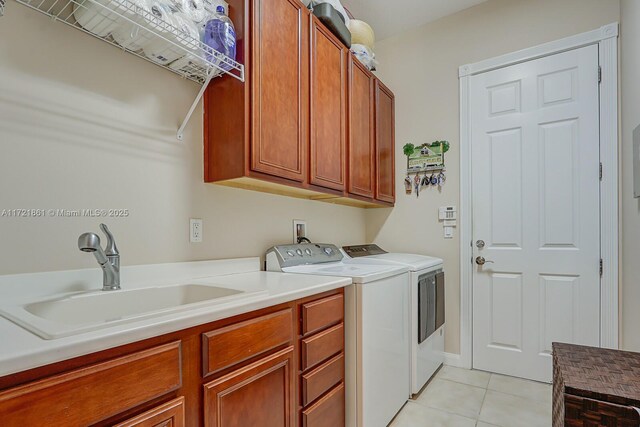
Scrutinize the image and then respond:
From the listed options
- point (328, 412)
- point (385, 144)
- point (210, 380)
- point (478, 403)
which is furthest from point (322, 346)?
point (385, 144)

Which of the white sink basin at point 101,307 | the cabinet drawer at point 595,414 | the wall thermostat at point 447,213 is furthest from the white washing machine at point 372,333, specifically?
the wall thermostat at point 447,213

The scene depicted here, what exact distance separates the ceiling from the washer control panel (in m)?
1.93

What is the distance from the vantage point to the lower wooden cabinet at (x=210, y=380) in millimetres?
673

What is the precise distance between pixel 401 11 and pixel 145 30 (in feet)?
7.23

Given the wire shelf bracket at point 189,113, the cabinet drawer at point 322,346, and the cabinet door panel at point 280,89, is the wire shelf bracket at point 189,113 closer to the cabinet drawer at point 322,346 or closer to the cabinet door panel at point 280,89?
the cabinet door panel at point 280,89

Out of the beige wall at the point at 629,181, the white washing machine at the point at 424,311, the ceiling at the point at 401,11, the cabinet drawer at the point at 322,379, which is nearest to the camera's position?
the cabinet drawer at the point at 322,379

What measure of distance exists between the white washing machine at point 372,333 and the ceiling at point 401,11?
6.51ft

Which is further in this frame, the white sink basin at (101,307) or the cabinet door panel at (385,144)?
the cabinet door panel at (385,144)

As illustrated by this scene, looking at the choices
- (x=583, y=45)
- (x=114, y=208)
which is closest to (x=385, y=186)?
(x=583, y=45)

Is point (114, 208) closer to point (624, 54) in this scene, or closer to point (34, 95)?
point (34, 95)

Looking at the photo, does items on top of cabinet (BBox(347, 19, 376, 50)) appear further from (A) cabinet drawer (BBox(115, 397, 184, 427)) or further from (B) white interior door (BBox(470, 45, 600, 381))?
(A) cabinet drawer (BBox(115, 397, 184, 427))

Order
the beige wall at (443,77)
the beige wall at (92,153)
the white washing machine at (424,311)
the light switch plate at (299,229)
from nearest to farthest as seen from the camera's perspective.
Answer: the beige wall at (92,153)
the white washing machine at (424,311)
the light switch plate at (299,229)
the beige wall at (443,77)

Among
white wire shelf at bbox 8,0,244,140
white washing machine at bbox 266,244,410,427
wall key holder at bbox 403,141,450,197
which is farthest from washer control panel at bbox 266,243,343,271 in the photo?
wall key holder at bbox 403,141,450,197

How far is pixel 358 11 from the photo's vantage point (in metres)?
2.76
